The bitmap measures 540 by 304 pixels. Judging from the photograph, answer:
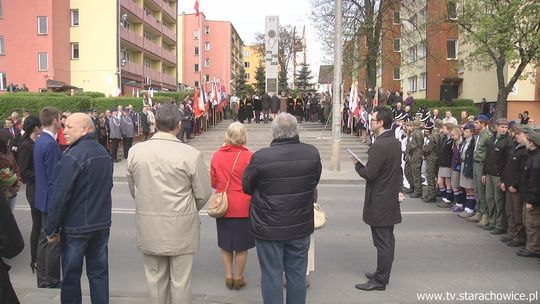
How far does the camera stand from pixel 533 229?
7.32 meters

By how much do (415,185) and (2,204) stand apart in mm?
10608

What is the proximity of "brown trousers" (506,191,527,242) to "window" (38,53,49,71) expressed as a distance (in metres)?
42.4

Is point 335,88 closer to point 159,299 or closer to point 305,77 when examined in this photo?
point 159,299

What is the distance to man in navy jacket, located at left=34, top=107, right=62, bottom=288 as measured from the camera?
18.4 ft

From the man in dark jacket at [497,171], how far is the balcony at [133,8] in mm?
44470

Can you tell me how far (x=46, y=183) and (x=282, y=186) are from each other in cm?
283

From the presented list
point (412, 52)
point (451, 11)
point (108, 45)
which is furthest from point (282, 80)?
point (451, 11)

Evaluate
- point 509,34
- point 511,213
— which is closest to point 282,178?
point 511,213

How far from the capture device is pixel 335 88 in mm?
17500

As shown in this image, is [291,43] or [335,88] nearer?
[335,88]

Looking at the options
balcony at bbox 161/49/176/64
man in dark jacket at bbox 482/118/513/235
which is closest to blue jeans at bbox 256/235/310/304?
man in dark jacket at bbox 482/118/513/235

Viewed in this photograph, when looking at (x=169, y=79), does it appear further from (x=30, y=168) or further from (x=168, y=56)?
(x=30, y=168)

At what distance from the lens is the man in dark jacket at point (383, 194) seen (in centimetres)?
583

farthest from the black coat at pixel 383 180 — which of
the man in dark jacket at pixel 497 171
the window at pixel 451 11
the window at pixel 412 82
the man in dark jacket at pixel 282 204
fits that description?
the window at pixel 412 82
